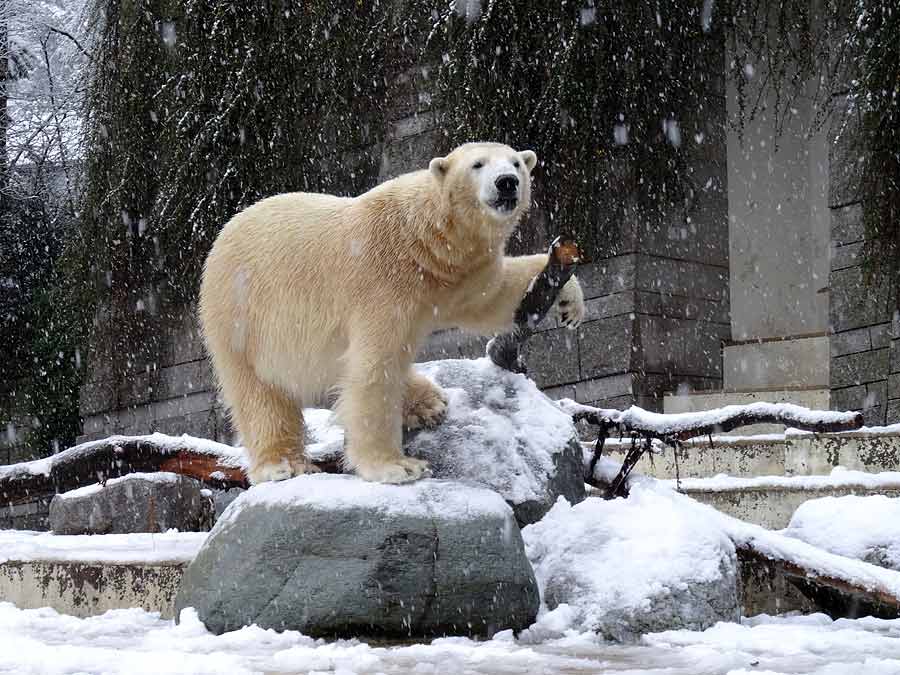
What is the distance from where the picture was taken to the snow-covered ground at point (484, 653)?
90.3 inches

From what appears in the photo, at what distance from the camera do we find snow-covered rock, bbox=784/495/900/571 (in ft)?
10.7

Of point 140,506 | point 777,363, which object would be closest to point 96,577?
point 140,506

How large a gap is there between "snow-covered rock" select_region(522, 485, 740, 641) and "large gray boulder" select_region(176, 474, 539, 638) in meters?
0.12

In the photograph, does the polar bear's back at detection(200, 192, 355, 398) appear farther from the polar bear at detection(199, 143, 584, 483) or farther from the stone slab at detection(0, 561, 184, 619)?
the stone slab at detection(0, 561, 184, 619)

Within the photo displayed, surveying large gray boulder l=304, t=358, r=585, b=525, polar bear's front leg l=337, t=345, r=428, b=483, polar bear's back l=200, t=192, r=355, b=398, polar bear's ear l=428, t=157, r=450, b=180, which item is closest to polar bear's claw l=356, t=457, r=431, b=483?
polar bear's front leg l=337, t=345, r=428, b=483

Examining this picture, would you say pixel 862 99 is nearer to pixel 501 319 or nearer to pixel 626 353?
pixel 626 353

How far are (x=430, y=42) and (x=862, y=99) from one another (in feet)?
7.99

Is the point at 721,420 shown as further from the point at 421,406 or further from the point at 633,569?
the point at 421,406

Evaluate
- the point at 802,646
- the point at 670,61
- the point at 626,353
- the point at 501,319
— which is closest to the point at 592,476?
the point at 501,319

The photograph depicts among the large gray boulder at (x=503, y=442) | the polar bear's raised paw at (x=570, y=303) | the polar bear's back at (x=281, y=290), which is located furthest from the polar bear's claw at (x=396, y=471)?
the polar bear's raised paw at (x=570, y=303)

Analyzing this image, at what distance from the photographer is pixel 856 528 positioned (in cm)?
334

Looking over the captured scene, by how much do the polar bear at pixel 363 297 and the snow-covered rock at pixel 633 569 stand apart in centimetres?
46

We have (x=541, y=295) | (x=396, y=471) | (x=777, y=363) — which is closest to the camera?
(x=396, y=471)

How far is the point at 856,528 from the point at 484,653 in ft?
4.65
